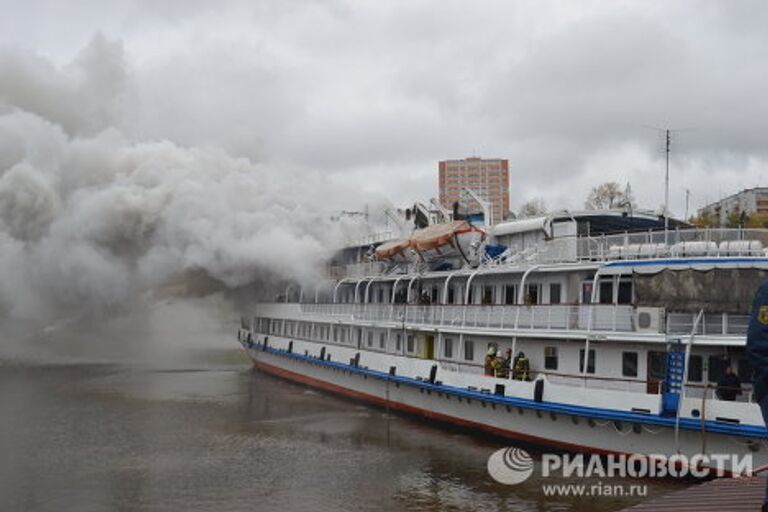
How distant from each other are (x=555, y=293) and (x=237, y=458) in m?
12.7

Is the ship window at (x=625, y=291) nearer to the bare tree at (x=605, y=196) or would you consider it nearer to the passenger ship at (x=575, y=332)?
the passenger ship at (x=575, y=332)

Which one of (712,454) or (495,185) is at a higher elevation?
(495,185)

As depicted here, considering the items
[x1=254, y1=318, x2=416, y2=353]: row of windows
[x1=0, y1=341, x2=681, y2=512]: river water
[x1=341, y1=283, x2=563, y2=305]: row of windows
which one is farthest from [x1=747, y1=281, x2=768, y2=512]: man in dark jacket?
[x1=254, y1=318, x2=416, y2=353]: row of windows

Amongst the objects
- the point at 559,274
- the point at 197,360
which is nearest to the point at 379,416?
the point at 559,274

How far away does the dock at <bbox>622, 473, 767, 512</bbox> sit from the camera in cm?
848

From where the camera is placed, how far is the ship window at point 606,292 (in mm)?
24066

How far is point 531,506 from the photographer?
18.8 m

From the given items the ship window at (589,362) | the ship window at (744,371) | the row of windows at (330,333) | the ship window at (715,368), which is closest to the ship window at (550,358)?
the ship window at (589,362)

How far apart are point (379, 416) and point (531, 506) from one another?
1439 cm

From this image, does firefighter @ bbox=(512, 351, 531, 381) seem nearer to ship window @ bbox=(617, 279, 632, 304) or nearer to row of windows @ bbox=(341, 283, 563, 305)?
row of windows @ bbox=(341, 283, 563, 305)

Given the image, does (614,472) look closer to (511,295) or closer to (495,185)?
(511,295)

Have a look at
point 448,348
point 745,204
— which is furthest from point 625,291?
point 745,204

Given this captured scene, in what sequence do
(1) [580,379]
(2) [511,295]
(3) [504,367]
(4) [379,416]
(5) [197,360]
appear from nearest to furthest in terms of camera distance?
(1) [580,379]
(3) [504,367]
(2) [511,295]
(4) [379,416]
(5) [197,360]

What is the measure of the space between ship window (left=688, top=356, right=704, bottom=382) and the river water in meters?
3.31
